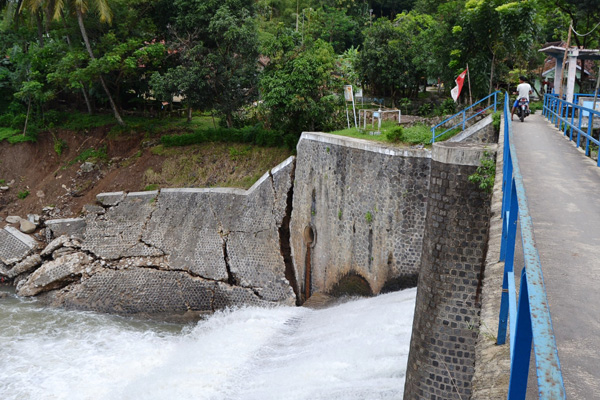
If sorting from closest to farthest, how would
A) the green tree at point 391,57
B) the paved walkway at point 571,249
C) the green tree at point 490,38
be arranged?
1. the paved walkway at point 571,249
2. the green tree at point 490,38
3. the green tree at point 391,57

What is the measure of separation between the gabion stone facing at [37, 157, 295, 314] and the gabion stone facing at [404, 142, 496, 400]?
8681 mm

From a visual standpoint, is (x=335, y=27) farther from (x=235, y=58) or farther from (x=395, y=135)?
(x=395, y=135)

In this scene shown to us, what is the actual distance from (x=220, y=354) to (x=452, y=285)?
6517 millimetres

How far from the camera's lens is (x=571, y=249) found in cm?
479

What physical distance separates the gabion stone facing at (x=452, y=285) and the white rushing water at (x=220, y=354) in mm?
1468

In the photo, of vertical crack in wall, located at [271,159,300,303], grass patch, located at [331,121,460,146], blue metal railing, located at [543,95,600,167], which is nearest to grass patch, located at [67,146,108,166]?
vertical crack in wall, located at [271,159,300,303]

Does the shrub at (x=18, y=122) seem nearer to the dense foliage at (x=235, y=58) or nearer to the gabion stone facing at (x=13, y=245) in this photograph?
the dense foliage at (x=235, y=58)

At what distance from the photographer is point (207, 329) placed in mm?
15172

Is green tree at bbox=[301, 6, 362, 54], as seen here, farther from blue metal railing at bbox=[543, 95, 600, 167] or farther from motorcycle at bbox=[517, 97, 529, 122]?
motorcycle at bbox=[517, 97, 529, 122]

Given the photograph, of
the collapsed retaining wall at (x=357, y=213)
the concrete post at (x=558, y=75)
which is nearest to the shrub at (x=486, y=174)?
the collapsed retaining wall at (x=357, y=213)

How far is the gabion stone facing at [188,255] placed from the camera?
57.0 ft

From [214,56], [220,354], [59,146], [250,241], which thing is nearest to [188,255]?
[250,241]

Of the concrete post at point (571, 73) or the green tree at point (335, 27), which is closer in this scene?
the concrete post at point (571, 73)

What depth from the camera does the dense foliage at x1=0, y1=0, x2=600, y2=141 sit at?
18969 mm
